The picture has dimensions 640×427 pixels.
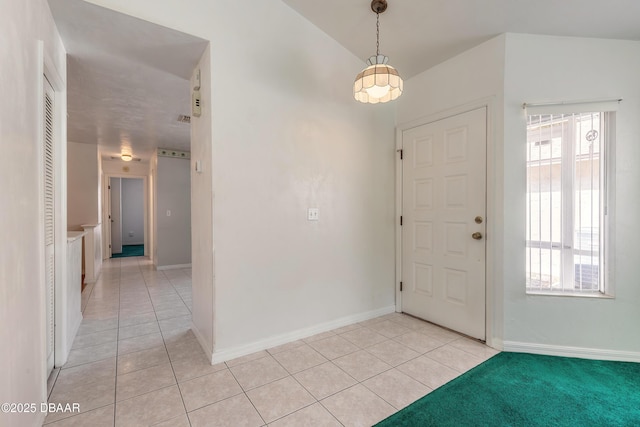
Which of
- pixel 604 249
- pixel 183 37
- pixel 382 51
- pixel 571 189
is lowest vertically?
pixel 604 249

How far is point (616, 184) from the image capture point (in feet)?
7.26

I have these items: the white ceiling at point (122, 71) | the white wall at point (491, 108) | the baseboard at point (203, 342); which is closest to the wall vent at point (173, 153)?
the white ceiling at point (122, 71)

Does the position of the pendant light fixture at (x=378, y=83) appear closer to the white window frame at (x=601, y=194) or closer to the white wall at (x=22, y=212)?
the white window frame at (x=601, y=194)

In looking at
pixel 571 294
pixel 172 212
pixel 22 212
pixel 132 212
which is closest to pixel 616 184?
pixel 571 294

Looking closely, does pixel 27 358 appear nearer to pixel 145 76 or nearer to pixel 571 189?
pixel 145 76

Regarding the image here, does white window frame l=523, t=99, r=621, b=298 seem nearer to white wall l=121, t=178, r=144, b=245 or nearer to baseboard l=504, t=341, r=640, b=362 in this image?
baseboard l=504, t=341, r=640, b=362

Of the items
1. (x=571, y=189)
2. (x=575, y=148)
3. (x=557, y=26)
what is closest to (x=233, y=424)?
(x=571, y=189)

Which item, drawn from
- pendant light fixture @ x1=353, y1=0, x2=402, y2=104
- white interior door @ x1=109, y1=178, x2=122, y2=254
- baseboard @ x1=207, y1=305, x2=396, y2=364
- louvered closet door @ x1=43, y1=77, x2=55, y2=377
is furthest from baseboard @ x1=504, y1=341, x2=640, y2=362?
white interior door @ x1=109, y1=178, x2=122, y2=254

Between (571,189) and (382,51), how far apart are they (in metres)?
2.11

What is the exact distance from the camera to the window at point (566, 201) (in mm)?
2283

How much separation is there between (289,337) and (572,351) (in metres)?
2.34

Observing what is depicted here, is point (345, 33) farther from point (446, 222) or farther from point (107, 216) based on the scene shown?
point (107, 216)

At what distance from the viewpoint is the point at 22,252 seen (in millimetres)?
1319

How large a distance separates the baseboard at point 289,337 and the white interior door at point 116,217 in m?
7.56
